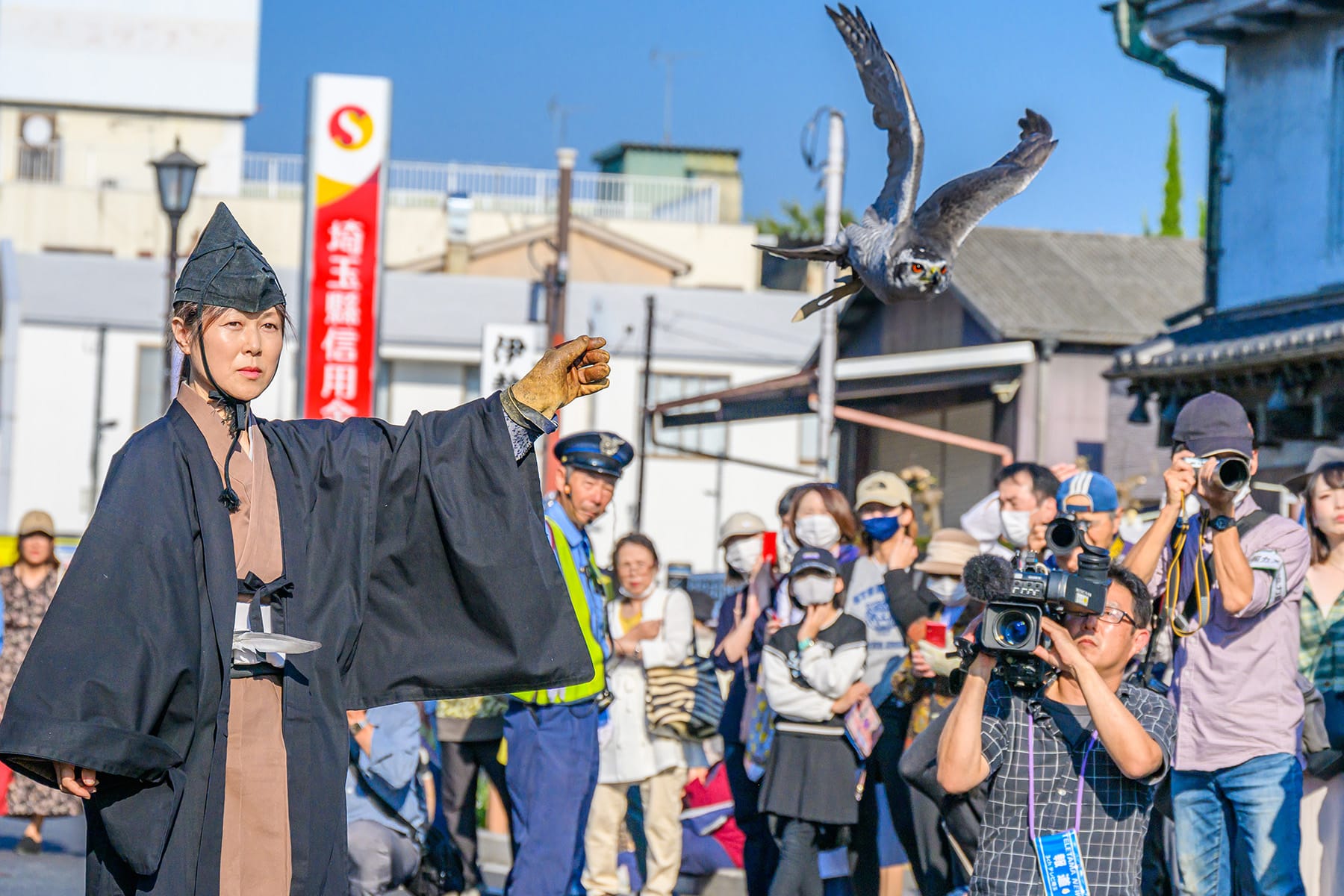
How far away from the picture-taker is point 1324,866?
6223 millimetres

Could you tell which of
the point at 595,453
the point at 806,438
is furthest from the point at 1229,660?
the point at 806,438

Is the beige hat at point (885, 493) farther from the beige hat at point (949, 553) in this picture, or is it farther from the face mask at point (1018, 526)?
the face mask at point (1018, 526)

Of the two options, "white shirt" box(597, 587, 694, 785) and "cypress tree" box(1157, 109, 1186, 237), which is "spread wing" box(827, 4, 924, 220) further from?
"cypress tree" box(1157, 109, 1186, 237)

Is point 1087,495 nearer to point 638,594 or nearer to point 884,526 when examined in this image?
point 884,526

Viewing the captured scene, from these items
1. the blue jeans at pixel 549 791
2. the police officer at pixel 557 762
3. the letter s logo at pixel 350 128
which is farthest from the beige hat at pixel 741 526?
the letter s logo at pixel 350 128

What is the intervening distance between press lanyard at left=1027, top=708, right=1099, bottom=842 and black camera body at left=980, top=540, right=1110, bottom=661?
343 mm

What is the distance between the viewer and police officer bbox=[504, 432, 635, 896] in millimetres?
6605

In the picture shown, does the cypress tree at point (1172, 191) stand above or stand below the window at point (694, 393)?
above

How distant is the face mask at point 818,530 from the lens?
25.0ft

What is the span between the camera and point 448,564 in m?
4.11

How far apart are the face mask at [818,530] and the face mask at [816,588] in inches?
17.7

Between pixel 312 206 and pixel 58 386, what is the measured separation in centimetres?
1603

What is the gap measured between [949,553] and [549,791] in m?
1.95

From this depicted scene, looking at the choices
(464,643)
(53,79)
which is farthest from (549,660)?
(53,79)
